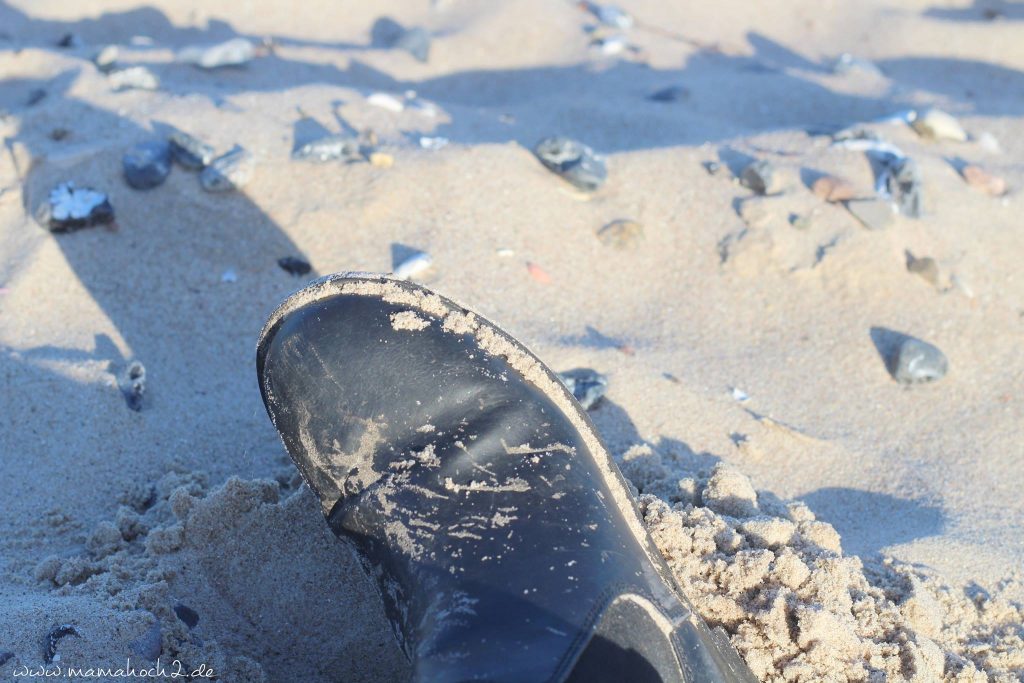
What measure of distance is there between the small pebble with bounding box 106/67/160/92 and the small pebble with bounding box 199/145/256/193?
2.82ft

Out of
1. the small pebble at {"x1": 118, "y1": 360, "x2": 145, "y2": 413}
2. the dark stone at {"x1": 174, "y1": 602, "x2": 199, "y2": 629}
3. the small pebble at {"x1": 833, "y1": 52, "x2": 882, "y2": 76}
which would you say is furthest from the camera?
the small pebble at {"x1": 833, "y1": 52, "x2": 882, "y2": 76}

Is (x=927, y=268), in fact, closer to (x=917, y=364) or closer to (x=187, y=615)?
(x=917, y=364)

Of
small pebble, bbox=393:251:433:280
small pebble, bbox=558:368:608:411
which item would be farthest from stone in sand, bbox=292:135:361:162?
small pebble, bbox=558:368:608:411

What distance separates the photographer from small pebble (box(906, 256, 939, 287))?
284 centimetres

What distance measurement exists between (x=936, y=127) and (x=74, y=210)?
10.1 ft

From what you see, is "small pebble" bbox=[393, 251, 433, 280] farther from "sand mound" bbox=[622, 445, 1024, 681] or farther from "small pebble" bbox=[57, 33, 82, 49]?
"small pebble" bbox=[57, 33, 82, 49]

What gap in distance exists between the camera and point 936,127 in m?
3.59

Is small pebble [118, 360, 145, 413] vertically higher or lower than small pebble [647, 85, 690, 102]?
lower

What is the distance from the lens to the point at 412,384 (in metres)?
1.70

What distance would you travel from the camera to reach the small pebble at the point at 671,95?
409 cm

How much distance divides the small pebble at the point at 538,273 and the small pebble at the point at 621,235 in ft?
0.85

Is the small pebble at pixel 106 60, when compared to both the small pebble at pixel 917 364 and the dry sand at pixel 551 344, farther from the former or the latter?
the small pebble at pixel 917 364

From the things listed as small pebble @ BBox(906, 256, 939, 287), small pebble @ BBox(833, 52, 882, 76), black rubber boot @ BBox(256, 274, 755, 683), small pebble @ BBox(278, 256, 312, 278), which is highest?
black rubber boot @ BBox(256, 274, 755, 683)

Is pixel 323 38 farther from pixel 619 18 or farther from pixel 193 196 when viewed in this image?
pixel 193 196
